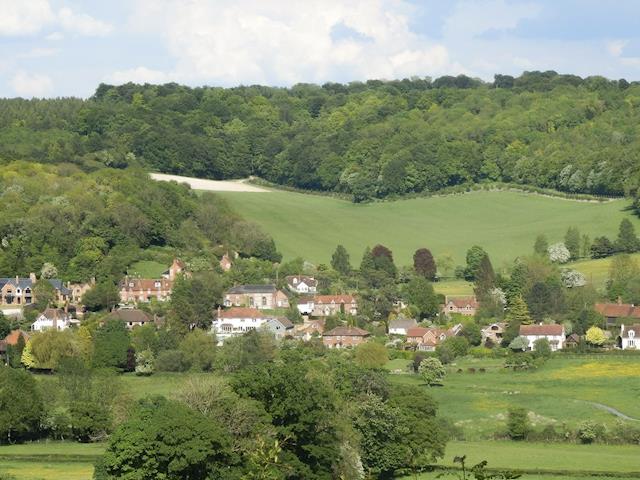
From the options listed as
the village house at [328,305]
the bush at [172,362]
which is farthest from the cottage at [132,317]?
the village house at [328,305]

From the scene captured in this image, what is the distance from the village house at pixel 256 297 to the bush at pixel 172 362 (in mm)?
16349

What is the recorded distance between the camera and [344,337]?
92.2 metres

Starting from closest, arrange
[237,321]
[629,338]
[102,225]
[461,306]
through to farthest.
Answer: [629,338], [237,321], [461,306], [102,225]

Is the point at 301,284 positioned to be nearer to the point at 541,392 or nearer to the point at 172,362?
the point at 172,362

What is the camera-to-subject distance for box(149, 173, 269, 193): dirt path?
151375 millimetres

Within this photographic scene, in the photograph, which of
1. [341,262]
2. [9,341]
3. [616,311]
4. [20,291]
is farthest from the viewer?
[341,262]

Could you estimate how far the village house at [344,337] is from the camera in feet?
301

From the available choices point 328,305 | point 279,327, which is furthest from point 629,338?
point 279,327

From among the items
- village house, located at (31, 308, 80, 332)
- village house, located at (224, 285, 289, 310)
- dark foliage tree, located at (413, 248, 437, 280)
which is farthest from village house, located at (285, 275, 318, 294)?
village house, located at (31, 308, 80, 332)

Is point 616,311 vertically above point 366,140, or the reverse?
point 366,140

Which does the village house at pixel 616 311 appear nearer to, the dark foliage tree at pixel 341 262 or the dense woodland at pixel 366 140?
the dark foliage tree at pixel 341 262

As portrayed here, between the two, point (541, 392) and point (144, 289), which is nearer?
point (541, 392)

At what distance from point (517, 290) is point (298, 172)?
2694 inches

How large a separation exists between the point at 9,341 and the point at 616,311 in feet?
128
